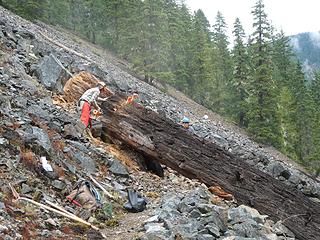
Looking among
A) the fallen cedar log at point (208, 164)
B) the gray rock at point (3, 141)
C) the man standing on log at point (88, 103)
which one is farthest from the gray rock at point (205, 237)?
the man standing on log at point (88, 103)

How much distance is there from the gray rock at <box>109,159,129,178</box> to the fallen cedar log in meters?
0.89

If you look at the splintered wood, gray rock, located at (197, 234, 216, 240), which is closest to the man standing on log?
the splintered wood

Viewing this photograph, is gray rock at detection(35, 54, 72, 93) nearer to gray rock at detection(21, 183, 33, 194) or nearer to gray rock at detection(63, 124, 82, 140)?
gray rock at detection(63, 124, 82, 140)

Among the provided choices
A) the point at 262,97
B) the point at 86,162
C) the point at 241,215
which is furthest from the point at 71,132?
the point at 262,97

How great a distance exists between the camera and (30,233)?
24.3 feet

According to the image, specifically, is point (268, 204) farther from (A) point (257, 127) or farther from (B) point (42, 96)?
(A) point (257, 127)

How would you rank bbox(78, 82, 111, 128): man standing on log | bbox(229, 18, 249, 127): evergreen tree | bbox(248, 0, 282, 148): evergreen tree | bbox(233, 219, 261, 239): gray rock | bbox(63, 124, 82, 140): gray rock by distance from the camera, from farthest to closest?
1. bbox(229, 18, 249, 127): evergreen tree
2. bbox(248, 0, 282, 148): evergreen tree
3. bbox(78, 82, 111, 128): man standing on log
4. bbox(63, 124, 82, 140): gray rock
5. bbox(233, 219, 261, 239): gray rock

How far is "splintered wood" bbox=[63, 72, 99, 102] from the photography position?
51.7ft

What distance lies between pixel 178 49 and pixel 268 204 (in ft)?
168

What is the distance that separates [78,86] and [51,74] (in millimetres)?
2083

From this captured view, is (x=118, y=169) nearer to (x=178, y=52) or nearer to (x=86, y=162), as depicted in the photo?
(x=86, y=162)

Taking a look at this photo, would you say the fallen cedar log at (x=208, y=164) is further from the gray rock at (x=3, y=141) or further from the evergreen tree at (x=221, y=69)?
the evergreen tree at (x=221, y=69)

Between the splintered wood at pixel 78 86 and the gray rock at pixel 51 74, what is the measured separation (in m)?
0.80

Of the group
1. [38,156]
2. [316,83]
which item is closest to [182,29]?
[316,83]
